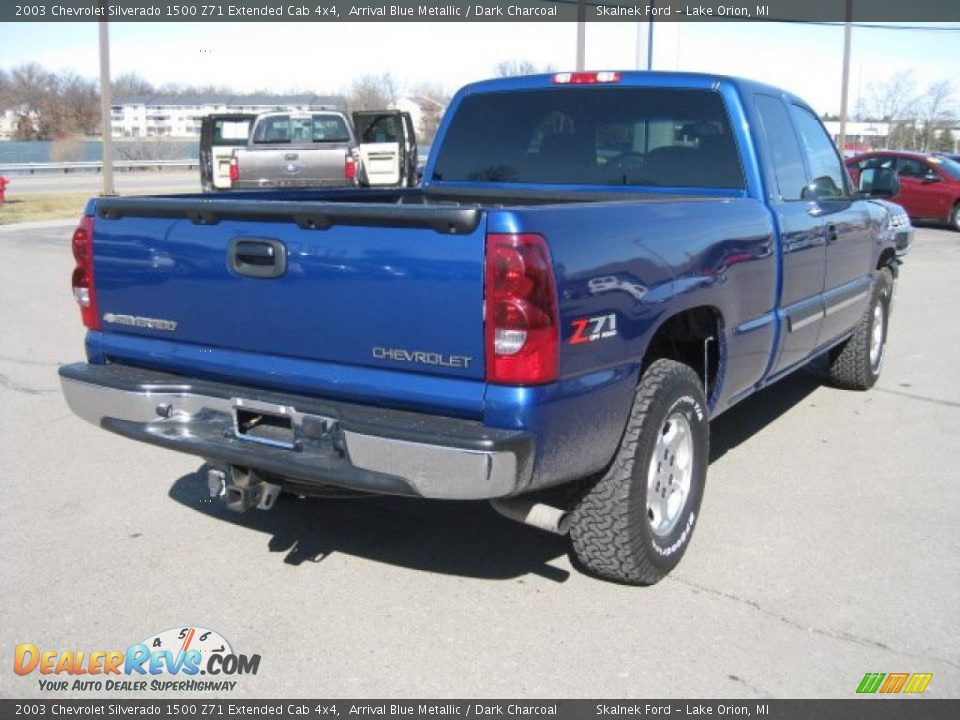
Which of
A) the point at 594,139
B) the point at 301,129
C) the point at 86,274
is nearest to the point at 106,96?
the point at 301,129

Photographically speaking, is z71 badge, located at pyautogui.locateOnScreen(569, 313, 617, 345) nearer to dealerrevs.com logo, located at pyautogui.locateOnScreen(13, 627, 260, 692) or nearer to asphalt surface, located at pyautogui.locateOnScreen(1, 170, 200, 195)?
dealerrevs.com logo, located at pyautogui.locateOnScreen(13, 627, 260, 692)

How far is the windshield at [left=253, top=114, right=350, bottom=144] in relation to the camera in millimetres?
18828

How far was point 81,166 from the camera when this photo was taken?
4338 centimetres

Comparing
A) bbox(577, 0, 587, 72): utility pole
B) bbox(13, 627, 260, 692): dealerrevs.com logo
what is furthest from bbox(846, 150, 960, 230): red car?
bbox(13, 627, 260, 692): dealerrevs.com logo

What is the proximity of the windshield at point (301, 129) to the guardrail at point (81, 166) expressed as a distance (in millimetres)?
26523

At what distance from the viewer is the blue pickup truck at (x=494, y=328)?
127 inches

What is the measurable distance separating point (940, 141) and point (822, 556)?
61.4m

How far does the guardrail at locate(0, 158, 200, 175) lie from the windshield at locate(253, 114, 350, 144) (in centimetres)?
2652

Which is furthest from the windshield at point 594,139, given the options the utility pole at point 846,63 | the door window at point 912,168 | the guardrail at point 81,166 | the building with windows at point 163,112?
the building with windows at point 163,112

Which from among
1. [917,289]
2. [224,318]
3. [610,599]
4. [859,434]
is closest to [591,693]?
[610,599]

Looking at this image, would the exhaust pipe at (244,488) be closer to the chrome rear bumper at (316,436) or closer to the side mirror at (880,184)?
the chrome rear bumper at (316,436)

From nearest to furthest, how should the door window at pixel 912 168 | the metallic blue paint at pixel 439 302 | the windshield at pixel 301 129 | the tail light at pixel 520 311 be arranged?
the tail light at pixel 520 311 → the metallic blue paint at pixel 439 302 → the windshield at pixel 301 129 → the door window at pixel 912 168

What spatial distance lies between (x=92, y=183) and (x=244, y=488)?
3626 centimetres

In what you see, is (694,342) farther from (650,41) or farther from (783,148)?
(650,41)
